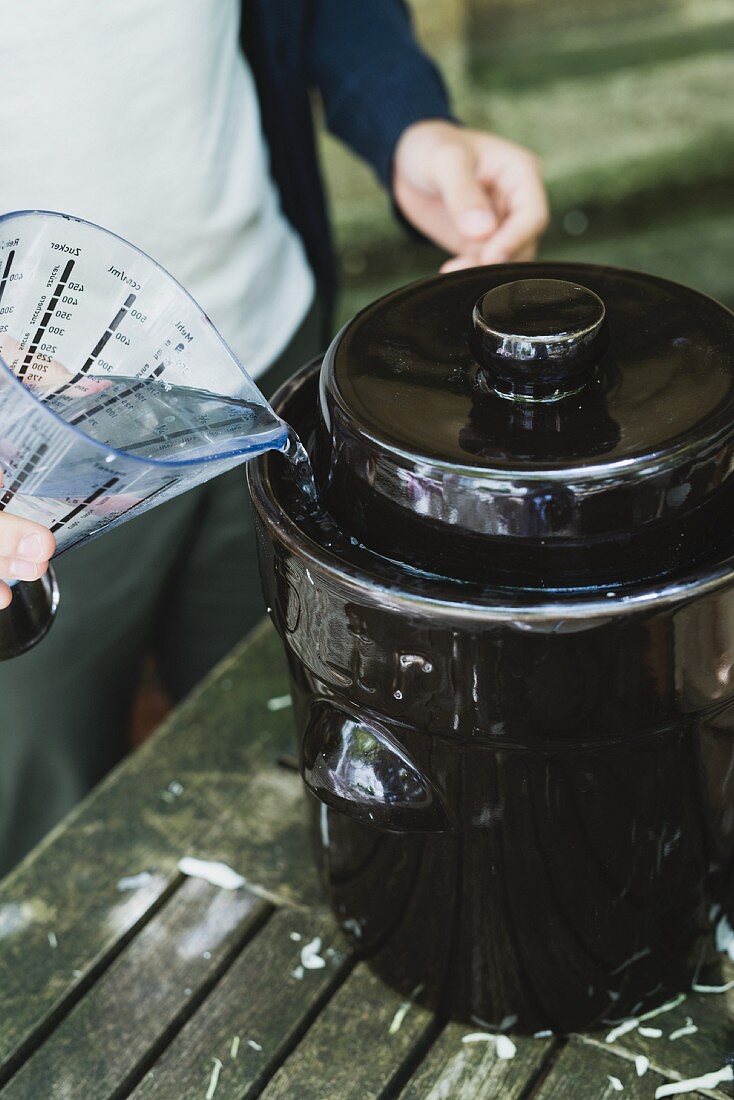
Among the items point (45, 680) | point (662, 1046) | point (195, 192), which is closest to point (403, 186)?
point (195, 192)

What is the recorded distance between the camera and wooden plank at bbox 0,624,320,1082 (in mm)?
764

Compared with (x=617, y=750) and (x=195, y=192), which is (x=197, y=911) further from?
(x=195, y=192)

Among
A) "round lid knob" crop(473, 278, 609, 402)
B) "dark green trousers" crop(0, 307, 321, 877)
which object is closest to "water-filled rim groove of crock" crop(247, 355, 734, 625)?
"round lid knob" crop(473, 278, 609, 402)

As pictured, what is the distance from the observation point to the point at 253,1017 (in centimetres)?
72

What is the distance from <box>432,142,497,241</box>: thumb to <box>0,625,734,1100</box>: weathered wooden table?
1.52ft

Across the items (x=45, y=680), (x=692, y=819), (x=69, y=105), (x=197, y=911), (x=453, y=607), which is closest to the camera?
(x=453, y=607)

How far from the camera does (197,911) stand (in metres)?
0.80

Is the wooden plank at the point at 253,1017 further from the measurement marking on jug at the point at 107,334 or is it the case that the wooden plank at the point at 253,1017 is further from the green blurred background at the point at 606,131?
the green blurred background at the point at 606,131

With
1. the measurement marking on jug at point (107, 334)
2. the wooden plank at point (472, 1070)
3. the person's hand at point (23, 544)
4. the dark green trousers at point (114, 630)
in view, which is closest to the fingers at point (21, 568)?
the person's hand at point (23, 544)

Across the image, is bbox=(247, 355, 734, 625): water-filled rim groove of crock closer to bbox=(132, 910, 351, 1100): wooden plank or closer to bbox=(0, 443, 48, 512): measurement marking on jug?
bbox=(0, 443, 48, 512): measurement marking on jug

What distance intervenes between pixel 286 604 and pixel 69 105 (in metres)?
0.52

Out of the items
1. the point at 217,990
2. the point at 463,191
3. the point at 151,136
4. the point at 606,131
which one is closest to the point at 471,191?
the point at 463,191

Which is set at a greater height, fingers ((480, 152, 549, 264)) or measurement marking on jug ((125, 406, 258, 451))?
measurement marking on jug ((125, 406, 258, 451))

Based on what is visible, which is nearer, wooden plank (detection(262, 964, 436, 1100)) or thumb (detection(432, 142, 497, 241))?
wooden plank (detection(262, 964, 436, 1100))
